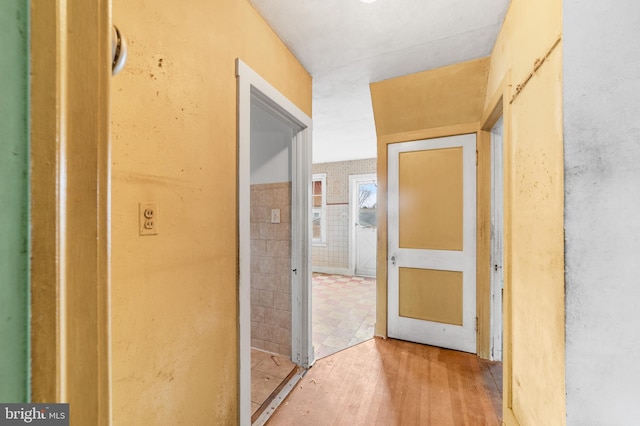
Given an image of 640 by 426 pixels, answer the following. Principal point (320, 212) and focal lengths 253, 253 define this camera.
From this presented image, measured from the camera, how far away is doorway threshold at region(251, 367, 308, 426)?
1.56 meters

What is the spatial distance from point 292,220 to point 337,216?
140 inches

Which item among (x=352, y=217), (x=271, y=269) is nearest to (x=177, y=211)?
(x=271, y=269)

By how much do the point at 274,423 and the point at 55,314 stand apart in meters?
1.70

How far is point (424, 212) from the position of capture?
2.50 meters

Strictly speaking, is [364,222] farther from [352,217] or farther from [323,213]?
[323,213]

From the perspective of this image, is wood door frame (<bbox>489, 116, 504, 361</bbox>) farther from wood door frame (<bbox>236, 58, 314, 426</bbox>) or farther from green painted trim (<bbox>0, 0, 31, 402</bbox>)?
green painted trim (<bbox>0, 0, 31, 402</bbox>)

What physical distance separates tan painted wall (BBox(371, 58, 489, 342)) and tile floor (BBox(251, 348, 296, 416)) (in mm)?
1068

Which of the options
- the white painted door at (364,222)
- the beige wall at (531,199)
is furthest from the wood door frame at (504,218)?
the white painted door at (364,222)

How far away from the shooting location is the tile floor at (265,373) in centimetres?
176

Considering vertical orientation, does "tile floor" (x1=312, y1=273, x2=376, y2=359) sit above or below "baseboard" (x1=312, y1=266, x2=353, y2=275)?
below

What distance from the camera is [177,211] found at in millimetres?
1034

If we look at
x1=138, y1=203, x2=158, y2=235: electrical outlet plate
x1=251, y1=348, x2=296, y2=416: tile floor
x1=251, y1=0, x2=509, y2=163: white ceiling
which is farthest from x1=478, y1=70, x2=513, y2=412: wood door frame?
x1=138, y1=203, x2=158, y2=235: electrical outlet plate

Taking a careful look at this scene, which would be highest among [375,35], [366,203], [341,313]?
[375,35]

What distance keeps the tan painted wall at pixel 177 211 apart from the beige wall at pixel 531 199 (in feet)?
4.58
